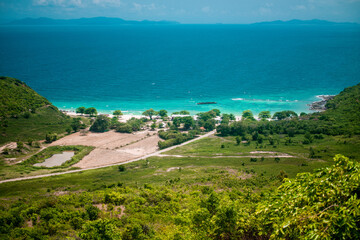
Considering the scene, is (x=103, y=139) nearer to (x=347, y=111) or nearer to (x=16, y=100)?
(x=16, y=100)

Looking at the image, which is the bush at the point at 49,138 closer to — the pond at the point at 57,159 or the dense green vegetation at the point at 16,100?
the pond at the point at 57,159

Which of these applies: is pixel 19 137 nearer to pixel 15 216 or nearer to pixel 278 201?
pixel 15 216

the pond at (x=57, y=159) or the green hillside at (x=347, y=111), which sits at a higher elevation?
the green hillside at (x=347, y=111)

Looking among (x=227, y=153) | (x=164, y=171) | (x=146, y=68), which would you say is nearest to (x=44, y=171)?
(x=164, y=171)

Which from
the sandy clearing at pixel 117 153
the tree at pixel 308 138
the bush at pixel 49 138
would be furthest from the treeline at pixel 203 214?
the bush at pixel 49 138

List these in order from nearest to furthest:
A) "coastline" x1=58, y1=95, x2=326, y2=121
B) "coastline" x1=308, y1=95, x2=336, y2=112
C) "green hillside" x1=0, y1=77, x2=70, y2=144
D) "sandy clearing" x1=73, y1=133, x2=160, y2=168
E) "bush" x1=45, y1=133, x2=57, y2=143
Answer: "sandy clearing" x1=73, y1=133, x2=160, y2=168 → "green hillside" x1=0, y1=77, x2=70, y2=144 → "bush" x1=45, y1=133, x2=57, y2=143 → "coastline" x1=58, y1=95, x2=326, y2=121 → "coastline" x1=308, y1=95, x2=336, y2=112

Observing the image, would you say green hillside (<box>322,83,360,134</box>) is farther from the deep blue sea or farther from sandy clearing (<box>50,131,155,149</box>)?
sandy clearing (<box>50,131,155,149</box>)

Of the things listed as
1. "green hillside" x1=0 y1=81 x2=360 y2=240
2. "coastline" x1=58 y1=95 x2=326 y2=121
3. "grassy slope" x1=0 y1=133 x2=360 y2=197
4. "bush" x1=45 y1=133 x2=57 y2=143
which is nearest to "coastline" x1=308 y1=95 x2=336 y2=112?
"coastline" x1=58 y1=95 x2=326 y2=121

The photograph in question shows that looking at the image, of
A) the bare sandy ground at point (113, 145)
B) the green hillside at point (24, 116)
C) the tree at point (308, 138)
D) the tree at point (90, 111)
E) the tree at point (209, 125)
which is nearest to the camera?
the bare sandy ground at point (113, 145)
